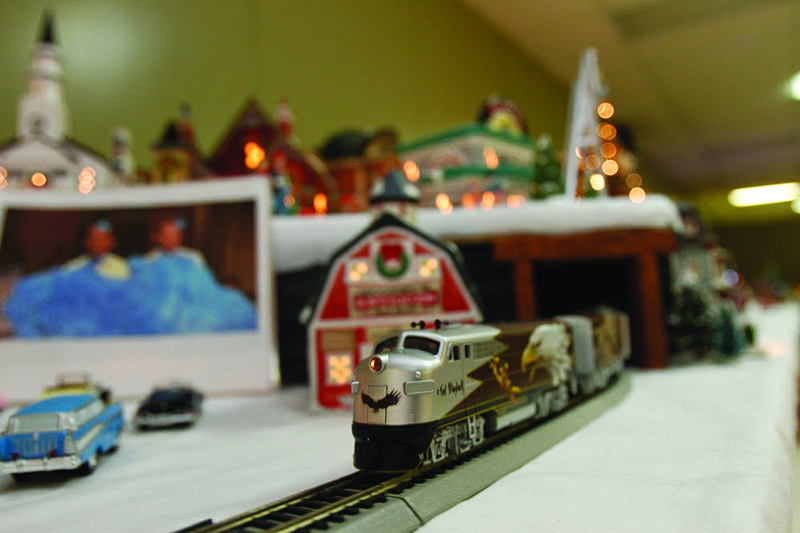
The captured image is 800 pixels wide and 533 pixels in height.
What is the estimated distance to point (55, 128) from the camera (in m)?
6.55

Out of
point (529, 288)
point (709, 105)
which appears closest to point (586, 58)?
point (529, 288)

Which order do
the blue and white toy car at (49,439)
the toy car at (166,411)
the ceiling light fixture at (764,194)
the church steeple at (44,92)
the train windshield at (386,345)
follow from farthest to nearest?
1. the ceiling light fixture at (764,194)
2. the church steeple at (44,92)
3. the toy car at (166,411)
4. the train windshield at (386,345)
5. the blue and white toy car at (49,439)

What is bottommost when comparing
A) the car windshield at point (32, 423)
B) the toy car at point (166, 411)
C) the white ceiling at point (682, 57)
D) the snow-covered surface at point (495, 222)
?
the toy car at point (166, 411)

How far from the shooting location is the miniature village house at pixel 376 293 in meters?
5.37

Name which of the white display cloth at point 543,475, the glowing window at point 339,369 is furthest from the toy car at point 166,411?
the glowing window at point 339,369

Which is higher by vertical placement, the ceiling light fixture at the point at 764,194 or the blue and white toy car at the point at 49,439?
the ceiling light fixture at the point at 764,194

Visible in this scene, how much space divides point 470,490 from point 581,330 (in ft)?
9.05

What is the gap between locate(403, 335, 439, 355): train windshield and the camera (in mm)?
3309

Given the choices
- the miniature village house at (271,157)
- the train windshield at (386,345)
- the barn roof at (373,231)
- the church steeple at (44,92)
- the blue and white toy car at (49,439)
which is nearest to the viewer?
the blue and white toy car at (49,439)

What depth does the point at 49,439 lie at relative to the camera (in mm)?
3289

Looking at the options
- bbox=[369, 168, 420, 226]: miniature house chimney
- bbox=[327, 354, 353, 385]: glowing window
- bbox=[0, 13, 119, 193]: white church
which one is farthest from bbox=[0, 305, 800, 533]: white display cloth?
bbox=[0, 13, 119, 193]: white church

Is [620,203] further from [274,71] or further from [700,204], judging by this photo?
[700,204]

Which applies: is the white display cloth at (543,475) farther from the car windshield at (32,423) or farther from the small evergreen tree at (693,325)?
the small evergreen tree at (693,325)

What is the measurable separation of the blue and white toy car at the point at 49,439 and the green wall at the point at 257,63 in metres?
4.69
